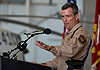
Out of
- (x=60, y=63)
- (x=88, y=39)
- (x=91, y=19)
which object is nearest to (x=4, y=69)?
(x=60, y=63)

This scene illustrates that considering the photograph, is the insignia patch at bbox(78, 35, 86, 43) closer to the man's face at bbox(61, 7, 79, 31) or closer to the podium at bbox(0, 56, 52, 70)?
the man's face at bbox(61, 7, 79, 31)

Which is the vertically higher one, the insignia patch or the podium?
the insignia patch

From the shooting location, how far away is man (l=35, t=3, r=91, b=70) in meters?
1.31

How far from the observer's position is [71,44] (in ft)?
4.35

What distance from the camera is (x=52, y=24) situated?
19.9 feet

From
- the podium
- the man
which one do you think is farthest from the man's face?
the podium

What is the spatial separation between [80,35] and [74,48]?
11cm

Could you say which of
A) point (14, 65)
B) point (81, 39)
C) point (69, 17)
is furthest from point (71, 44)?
point (14, 65)

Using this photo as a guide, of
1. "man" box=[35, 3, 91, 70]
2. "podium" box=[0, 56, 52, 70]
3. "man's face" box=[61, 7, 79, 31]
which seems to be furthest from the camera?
"man's face" box=[61, 7, 79, 31]

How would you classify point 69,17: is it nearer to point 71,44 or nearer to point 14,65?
point 71,44

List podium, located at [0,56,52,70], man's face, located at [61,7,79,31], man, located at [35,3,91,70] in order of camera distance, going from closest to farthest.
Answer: podium, located at [0,56,52,70], man, located at [35,3,91,70], man's face, located at [61,7,79,31]

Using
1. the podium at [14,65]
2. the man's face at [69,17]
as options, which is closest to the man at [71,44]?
the man's face at [69,17]

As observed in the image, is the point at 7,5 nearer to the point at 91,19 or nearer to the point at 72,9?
the point at 91,19

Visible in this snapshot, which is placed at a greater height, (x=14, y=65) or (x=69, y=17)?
(x=69, y=17)
